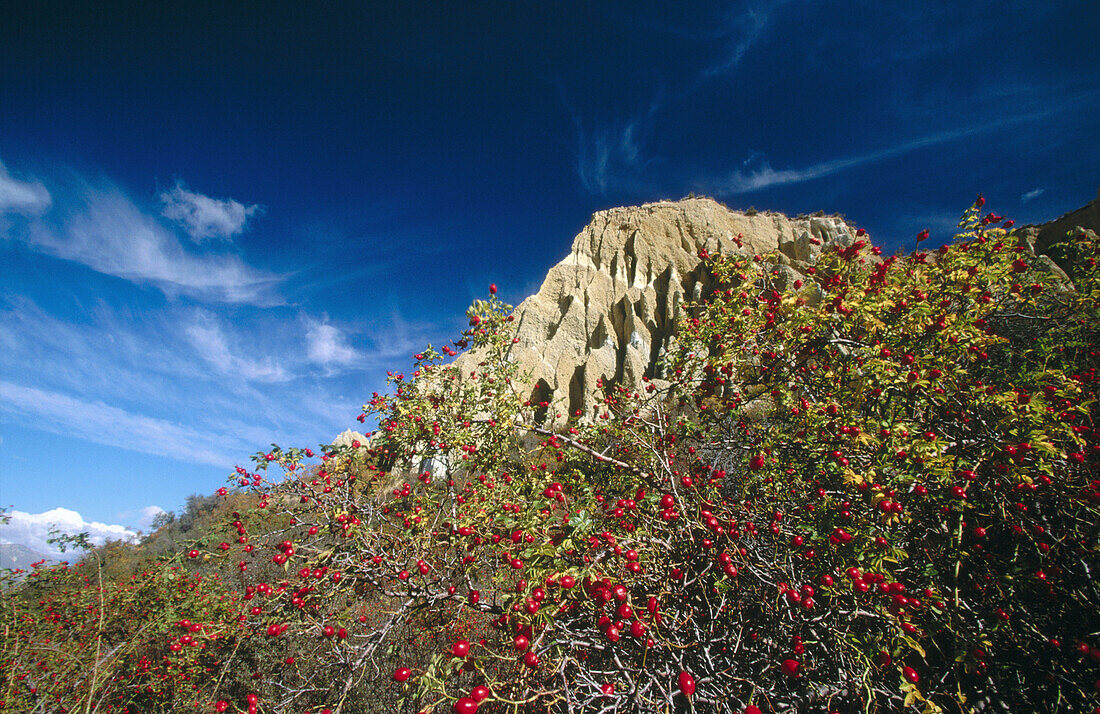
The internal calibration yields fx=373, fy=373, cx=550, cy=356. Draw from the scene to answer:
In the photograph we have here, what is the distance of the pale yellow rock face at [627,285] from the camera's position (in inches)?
779

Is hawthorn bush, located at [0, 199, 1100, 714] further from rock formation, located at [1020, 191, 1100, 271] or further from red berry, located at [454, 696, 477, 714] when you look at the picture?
rock formation, located at [1020, 191, 1100, 271]

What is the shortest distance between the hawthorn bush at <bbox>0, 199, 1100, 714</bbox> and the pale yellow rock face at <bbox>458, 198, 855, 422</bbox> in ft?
44.0

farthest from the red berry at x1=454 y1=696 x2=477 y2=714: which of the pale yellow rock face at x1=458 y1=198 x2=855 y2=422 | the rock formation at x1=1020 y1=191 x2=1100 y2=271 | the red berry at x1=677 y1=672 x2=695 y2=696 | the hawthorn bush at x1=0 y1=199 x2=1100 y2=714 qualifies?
the rock formation at x1=1020 y1=191 x2=1100 y2=271

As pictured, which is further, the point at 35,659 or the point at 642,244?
the point at 642,244

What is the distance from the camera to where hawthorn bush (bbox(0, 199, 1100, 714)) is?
77.9 inches

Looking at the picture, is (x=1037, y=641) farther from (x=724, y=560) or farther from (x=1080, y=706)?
(x=724, y=560)

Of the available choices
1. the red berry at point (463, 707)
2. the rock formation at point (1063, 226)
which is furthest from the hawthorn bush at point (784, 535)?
the rock formation at point (1063, 226)

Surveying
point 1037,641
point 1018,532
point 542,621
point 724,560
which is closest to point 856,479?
point 724,560

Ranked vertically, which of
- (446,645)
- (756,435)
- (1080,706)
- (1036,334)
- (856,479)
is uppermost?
(1036,334)

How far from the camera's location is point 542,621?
1653 mm

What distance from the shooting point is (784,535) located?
8.71 feet

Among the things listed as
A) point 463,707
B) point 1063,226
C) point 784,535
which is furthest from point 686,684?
point 1063,226

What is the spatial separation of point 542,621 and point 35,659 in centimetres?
1017

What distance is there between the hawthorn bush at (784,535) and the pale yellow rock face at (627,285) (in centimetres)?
1341
